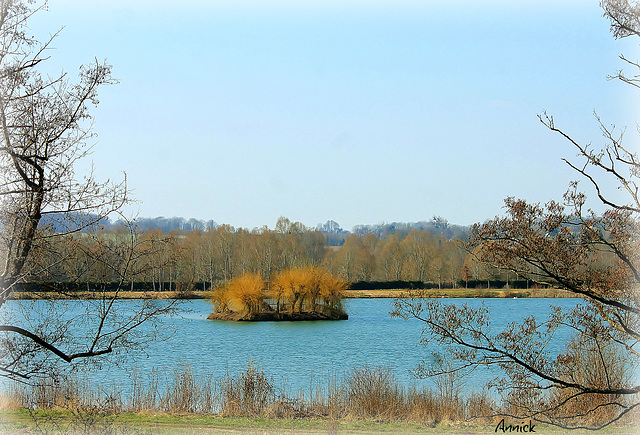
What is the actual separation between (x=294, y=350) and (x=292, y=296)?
49.6ft

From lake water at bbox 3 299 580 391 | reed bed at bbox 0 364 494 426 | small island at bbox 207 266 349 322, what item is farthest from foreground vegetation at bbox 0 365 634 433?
small island at bbox 207 266 349 322

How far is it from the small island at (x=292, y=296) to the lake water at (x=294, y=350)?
4.74 feet

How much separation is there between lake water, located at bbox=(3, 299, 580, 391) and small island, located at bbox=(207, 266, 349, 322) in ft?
4.74

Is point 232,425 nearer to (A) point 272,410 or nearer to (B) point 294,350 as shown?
(A) point 272,410

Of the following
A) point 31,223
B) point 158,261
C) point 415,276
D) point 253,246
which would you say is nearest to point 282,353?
point 158,261

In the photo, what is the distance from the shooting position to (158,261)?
8.94 metres

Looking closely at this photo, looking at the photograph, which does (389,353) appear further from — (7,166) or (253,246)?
(253,246)

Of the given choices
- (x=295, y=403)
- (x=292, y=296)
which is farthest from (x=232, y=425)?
(x=292, y=296)

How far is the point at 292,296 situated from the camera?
44.2 metres

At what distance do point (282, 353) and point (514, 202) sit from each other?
21769mm

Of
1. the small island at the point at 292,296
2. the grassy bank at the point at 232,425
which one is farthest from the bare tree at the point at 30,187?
the small island at the point at 292,296

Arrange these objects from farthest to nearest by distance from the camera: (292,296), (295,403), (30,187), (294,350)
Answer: (292,296) < (294,350) < (295,403) < (30,187)

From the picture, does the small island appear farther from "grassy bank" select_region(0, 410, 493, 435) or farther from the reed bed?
"grassy bank" select_region(0, 410, 493, 435)

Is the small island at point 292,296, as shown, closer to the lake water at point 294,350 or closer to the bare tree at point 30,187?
the lake water at point 294,350
